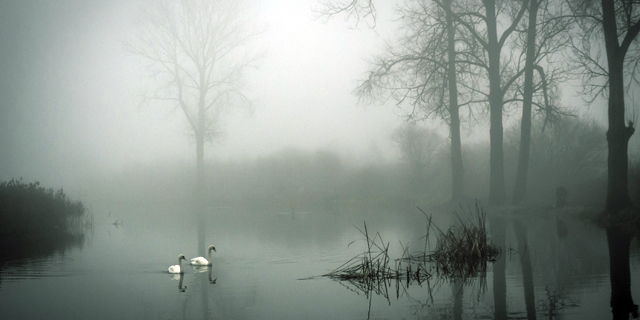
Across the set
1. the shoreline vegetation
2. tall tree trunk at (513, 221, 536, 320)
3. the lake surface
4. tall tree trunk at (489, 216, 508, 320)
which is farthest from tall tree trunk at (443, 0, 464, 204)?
the shoreline vegetation

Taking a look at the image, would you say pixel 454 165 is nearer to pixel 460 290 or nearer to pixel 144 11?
pixel 460 290

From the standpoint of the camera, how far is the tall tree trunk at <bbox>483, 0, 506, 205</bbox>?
779 inches

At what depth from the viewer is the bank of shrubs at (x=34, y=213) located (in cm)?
1402

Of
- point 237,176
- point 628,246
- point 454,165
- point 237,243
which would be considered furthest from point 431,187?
point 628,246

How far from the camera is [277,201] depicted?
30703 millimetres

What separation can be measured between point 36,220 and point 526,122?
1638 cm

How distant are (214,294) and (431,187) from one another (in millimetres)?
23041

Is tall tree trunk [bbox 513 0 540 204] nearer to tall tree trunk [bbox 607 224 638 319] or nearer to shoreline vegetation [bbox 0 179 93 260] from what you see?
tall tree trunk [bbox 607 224 638 319]

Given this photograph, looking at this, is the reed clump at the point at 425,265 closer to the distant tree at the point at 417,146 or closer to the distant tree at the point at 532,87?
the distant tree at the point at 532,87

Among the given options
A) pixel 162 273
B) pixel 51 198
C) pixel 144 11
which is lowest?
pixel 162 273

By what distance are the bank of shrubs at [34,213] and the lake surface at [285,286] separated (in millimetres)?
3066

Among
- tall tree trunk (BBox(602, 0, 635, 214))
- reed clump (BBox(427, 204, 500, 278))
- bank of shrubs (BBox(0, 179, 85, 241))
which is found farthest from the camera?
bank of shrubs (BBox(0, 179, 85, 241))

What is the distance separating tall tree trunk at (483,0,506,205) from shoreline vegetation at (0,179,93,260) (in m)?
13.8

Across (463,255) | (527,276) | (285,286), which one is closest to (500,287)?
(527,276)
